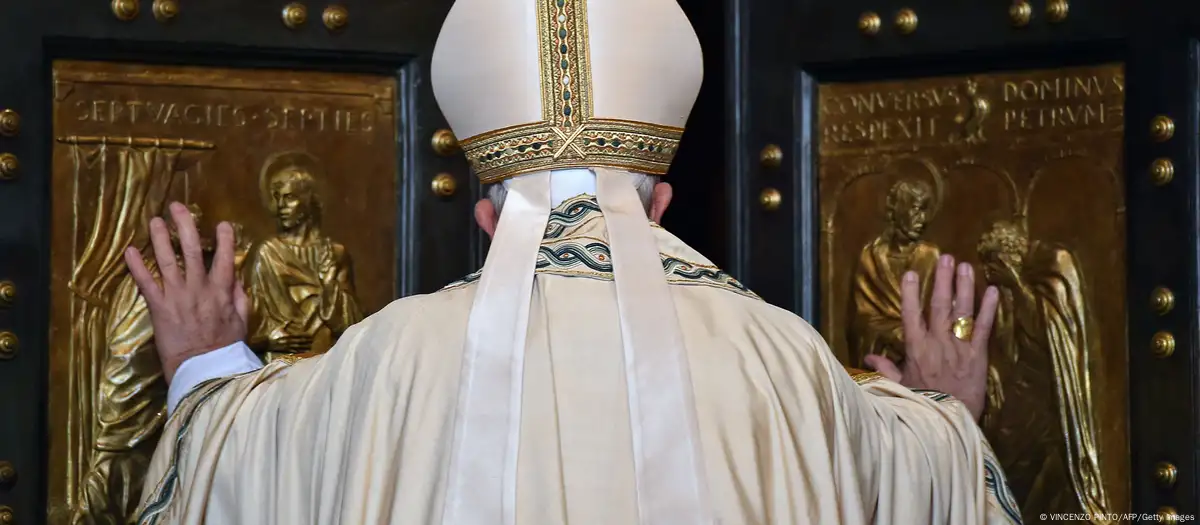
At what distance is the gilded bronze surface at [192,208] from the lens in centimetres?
298

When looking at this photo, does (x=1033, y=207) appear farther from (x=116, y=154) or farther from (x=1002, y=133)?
(x=116, y=154)

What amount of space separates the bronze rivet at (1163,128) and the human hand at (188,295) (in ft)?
5.41

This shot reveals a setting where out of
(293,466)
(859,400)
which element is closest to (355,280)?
(293,466)

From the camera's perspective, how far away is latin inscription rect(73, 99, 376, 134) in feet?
9.89

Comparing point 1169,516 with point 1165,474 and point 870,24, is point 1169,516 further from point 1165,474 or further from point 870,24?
point 870,24

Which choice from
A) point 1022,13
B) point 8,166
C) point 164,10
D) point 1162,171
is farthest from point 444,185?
point 1162,171

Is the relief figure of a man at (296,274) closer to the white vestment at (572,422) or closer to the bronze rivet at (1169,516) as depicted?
the white vestment at (572,422)

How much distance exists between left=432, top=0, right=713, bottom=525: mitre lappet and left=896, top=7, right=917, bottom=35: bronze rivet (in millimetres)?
919

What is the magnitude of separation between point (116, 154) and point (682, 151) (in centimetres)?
150

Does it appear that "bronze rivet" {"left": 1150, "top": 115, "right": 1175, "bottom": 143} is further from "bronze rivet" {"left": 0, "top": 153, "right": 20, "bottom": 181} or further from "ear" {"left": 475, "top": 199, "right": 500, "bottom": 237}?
"bronze rivet" {"left": 0, "top": 153, "right": 20, "bottom": 181}

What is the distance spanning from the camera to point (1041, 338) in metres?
3.16

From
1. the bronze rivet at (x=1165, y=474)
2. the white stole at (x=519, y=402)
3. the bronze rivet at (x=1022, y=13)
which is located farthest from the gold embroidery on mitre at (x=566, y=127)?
the bronze rivet at (x=1165, y=474)

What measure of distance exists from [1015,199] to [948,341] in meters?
0.46

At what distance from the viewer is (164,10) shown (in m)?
3.01
